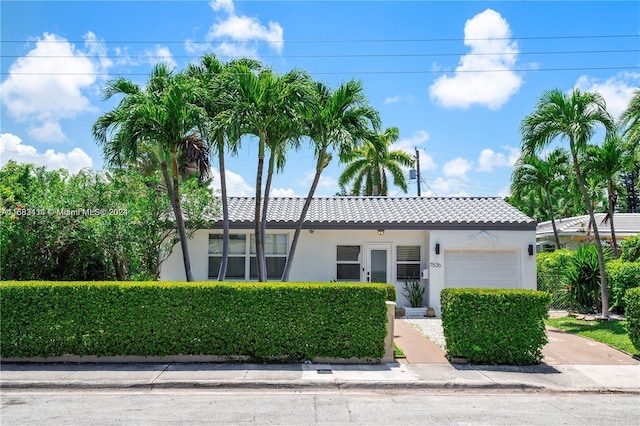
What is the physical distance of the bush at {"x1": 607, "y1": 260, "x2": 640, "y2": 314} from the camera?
14469 mm

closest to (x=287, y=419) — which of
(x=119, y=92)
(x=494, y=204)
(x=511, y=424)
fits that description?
(x=511, y=424)

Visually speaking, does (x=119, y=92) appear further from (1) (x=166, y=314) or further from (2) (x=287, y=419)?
(2) (x=287, y=419)

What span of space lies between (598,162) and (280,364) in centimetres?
1115

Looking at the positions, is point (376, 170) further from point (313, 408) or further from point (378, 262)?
point (313, 408)

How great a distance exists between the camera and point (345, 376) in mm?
8688

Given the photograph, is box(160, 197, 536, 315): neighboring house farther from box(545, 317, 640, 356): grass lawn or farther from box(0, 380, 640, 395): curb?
box(0, 380, 640, 395): curb

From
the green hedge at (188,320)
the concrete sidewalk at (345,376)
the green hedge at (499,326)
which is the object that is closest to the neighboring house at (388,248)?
the concrete sidewalk at (345,376)

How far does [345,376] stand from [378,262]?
8986 mm

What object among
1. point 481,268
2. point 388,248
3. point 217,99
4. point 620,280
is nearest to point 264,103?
point 217,99

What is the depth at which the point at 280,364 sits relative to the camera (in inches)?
372

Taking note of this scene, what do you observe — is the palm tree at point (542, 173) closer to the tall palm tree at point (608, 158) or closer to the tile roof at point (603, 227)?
the tile roof at point (603, 227)

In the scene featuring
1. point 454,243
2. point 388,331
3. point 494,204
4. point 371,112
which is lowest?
point 388,331

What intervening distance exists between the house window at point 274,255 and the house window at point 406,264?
12.3 ft

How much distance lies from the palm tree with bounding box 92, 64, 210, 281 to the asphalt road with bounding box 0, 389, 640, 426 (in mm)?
5273
